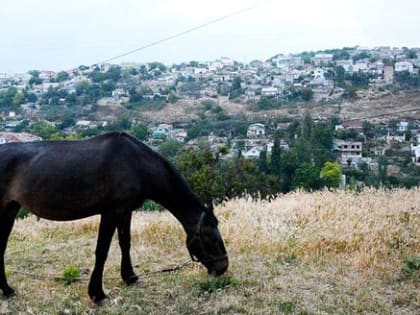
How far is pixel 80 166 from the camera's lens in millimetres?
4887

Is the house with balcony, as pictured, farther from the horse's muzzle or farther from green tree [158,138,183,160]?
the horse's muzzle

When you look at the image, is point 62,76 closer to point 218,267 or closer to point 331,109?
point 331,109

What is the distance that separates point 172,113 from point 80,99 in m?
8.85

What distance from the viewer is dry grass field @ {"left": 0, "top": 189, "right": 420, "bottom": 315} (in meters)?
4.93

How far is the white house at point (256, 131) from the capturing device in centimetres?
3645

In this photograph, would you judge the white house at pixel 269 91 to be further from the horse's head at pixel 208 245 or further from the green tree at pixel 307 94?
the horse's head at pixel 208 245

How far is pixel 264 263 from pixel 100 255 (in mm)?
2004

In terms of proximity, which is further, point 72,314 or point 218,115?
point 218,115

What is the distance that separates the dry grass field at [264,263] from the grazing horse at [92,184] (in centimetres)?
43

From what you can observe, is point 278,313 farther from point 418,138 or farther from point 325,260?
point 418,138

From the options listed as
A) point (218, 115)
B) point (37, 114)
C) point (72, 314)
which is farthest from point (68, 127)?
point (72, 314)

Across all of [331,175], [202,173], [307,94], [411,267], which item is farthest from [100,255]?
[307,94]

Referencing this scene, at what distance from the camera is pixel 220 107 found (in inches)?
2020

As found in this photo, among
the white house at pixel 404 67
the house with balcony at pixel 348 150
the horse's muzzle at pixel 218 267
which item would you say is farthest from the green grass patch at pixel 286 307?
the white house at pixel 404 67
